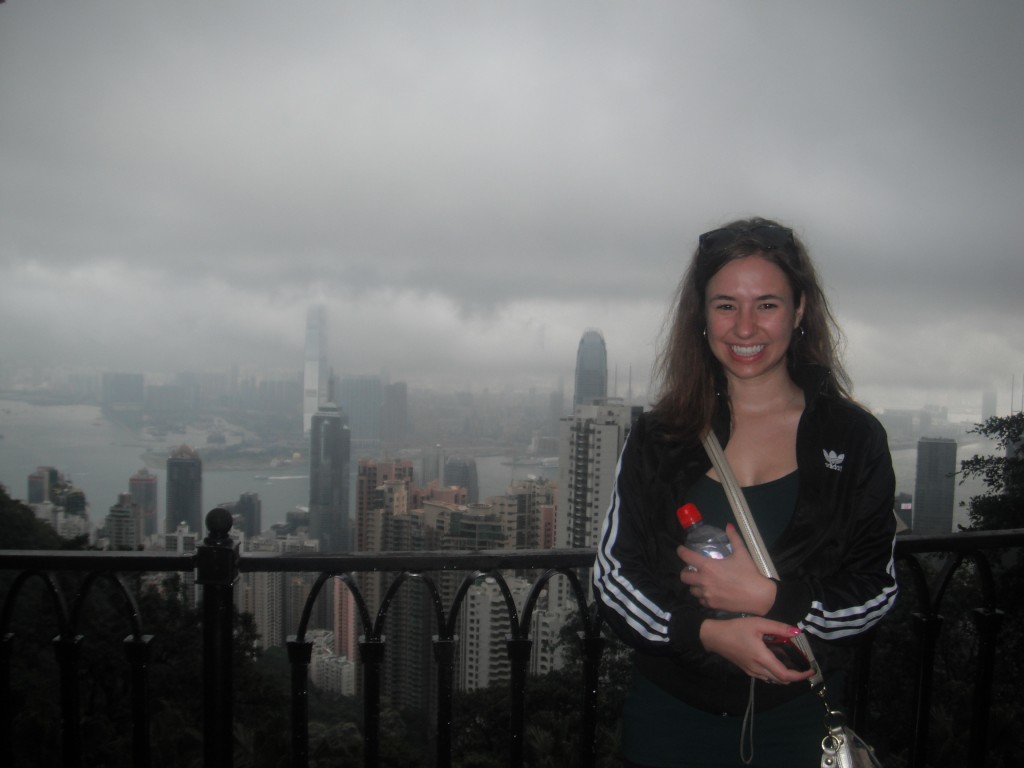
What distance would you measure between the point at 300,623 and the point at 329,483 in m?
8.35

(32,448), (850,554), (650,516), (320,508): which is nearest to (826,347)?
(850,554)

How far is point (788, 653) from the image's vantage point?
Result: 4.24ft

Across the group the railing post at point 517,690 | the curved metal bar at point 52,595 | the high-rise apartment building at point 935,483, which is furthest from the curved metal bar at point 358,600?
the high-rise apartment building at point 935,483

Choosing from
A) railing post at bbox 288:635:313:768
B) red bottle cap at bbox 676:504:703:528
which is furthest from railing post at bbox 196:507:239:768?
red bottle cap at bbox 676:504:703:528

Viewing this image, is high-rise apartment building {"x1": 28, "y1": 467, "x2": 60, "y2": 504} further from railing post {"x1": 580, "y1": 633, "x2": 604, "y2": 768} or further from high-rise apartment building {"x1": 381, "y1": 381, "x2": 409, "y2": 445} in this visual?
railing post {"x1": 580, "y1": 633, "x2": 604, "y2": 768}

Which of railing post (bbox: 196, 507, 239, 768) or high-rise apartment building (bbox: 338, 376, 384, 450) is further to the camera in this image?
high-rise apartment building (bbox: 338, 376, 384, 450)

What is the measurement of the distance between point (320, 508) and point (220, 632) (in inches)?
312

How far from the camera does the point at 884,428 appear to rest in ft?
4.72

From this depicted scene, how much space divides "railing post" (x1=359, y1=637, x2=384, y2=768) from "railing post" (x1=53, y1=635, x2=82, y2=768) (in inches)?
33.4

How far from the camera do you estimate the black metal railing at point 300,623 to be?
1907 millimetres

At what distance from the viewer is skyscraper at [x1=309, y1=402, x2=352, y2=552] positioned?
872cm

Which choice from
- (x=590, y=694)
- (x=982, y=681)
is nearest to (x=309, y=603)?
(x=590, y=694)

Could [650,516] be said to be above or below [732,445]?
below

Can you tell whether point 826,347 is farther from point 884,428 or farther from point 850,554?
point 850,554
